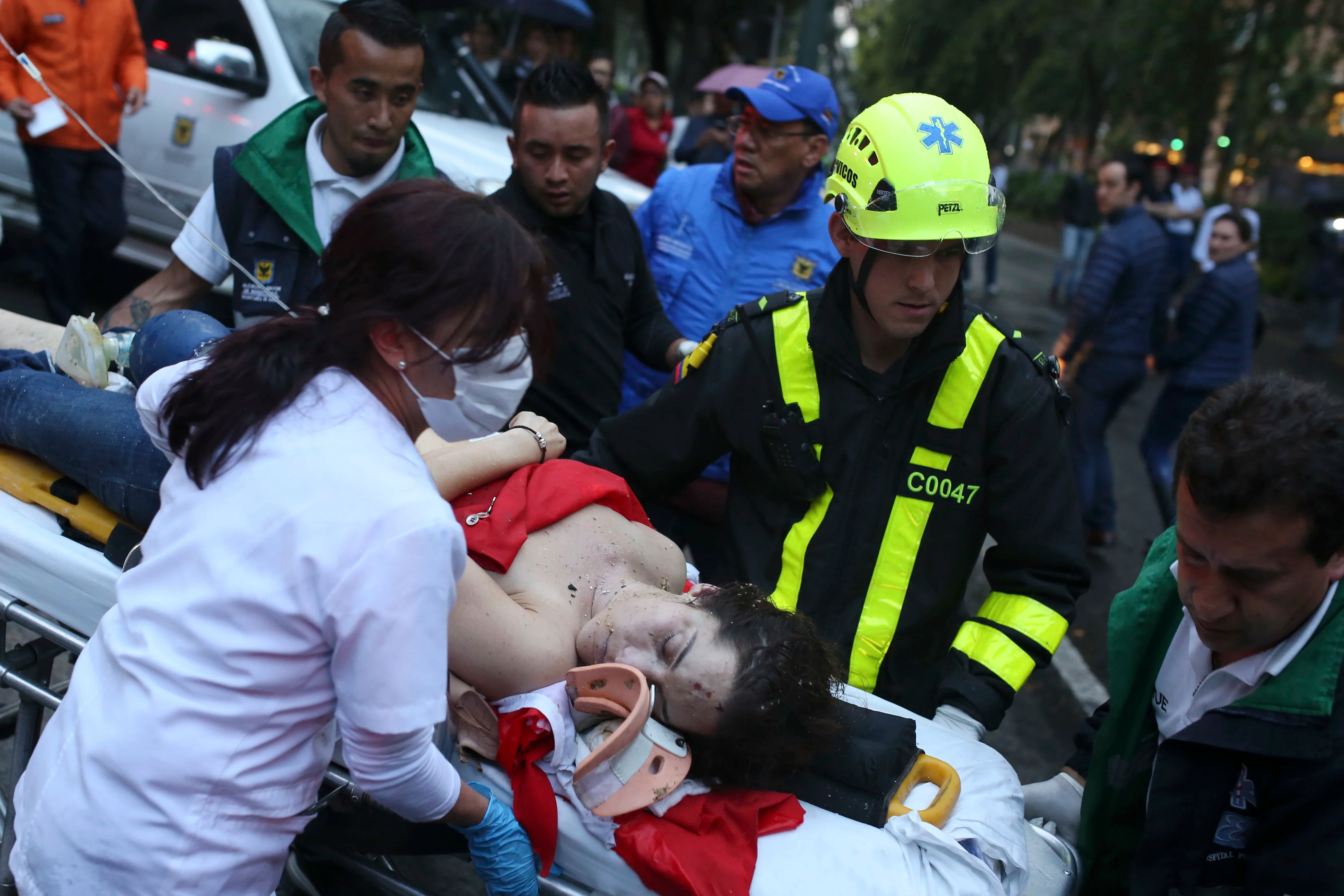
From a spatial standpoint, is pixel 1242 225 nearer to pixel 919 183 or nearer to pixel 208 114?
pixel 919 183

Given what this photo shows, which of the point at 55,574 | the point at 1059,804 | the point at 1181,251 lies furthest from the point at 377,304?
the point at 1181,251

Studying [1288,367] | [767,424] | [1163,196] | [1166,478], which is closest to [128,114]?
[767,424]

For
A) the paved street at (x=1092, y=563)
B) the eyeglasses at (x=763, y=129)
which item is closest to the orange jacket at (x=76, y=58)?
the eyeglasses at (x=763, y=129)

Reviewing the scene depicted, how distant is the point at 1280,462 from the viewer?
1.60 m

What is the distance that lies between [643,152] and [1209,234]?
5.43 m

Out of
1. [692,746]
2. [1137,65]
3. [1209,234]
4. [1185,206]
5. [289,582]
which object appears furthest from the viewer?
[1137,65]

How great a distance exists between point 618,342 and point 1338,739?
2.27 m

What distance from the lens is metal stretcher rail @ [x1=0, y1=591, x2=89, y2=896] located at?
204cm

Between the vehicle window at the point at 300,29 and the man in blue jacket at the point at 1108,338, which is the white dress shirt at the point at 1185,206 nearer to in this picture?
the man in blue jacket at the point at 1108,338

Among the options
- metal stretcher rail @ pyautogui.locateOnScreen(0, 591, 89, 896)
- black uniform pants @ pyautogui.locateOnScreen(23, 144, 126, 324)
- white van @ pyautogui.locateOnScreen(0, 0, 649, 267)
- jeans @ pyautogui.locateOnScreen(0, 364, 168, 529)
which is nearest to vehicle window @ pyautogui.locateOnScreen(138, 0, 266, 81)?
white van @ pyautogui.locateOnScreen(0, 0, 649, 267)

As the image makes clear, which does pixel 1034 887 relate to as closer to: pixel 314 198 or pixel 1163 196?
pixel 314 198

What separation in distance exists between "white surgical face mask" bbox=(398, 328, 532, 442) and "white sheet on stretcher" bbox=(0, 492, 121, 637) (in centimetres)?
77

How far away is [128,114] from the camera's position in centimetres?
521

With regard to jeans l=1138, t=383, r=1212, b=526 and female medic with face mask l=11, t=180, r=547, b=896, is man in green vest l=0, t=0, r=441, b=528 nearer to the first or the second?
female medic with face mask l=11, t=180, r=547, b=896
